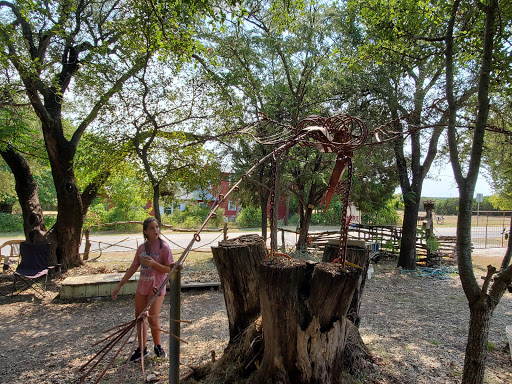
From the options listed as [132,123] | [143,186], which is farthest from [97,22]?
[143,186]

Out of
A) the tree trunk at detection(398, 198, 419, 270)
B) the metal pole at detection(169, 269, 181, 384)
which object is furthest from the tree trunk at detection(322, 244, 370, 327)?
the tree trunk at detection(398, 198, 419, 270)

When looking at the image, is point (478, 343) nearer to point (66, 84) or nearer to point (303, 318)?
point (303, 318)

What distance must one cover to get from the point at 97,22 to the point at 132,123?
3.29 m

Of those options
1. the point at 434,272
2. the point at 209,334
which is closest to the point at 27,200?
the point at 209,334

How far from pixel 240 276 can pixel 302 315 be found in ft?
2.72

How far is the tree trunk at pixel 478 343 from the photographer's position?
286 cm

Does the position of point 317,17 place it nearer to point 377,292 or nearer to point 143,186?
point 143,186

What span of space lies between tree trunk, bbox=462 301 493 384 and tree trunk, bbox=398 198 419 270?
8.57 metres

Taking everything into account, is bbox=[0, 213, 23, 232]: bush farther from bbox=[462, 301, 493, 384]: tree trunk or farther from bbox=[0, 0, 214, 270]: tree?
bbox=[462, 301, 493, 384]: tree trunk

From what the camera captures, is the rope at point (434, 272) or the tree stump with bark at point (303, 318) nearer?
the tree stump with bark at point (303, 318)

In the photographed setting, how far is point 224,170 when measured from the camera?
485 inches

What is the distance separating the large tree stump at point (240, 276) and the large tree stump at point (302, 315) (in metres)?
0.61

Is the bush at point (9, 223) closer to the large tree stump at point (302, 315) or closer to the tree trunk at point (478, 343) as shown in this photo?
the large tree stump at point (302, 315)

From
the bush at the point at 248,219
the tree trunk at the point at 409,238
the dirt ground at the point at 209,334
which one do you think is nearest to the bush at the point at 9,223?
the bush at the point at 248,219
